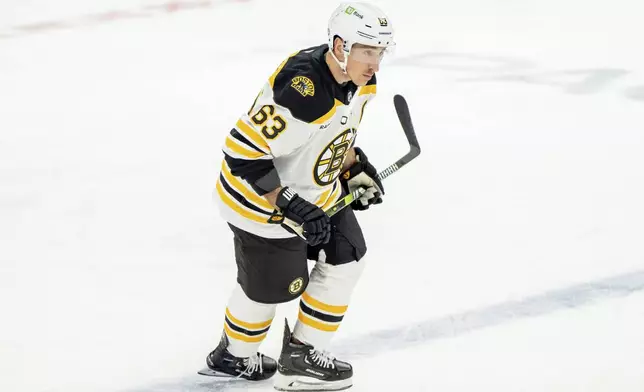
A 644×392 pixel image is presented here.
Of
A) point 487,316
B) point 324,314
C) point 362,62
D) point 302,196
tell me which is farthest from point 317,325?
point 362,62

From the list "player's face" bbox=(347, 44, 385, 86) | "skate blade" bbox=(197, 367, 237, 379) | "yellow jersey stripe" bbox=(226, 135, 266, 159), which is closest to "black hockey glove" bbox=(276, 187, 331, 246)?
"yellow jersey stripe" bbox=(226, 135, 266, 159)

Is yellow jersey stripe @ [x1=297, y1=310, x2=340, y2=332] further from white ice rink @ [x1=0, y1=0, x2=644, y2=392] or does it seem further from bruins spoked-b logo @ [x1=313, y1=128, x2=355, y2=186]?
bruins spoked-b logo @ [x1=313, y1=128, x2=355, y2=186]

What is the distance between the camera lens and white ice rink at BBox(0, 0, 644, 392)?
260cm

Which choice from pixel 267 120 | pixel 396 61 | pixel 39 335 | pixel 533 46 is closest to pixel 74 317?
pixel 39 335

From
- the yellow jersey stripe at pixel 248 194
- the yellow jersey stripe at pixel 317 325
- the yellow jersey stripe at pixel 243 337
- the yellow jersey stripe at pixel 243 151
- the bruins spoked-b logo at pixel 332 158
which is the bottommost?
the yellow jersey stripe at pixel 243 337

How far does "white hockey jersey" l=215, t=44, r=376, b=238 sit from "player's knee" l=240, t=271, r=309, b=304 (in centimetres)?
11

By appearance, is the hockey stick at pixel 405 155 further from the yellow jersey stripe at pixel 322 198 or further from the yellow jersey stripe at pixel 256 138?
the yellow jersey stripe at pixel 256 138

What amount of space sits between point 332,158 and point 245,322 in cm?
49

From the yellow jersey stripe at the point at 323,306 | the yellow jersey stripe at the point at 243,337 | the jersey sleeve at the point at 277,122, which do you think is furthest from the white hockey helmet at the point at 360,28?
the yellow jersey stripe at the point at 243,337

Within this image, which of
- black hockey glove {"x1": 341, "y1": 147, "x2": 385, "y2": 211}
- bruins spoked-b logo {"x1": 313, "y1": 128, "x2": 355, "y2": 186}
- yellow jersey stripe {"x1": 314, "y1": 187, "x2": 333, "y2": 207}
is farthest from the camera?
black hockey glove {"x1": 341, "y1": 147, "x2": 385, "y2": 211}

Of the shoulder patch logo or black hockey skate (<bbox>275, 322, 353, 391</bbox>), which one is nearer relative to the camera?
the shoulder patch logo

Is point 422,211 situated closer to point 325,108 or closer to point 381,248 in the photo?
point 381,248

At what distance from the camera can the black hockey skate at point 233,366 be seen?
2.50 meters

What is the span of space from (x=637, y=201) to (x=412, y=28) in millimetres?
2485
